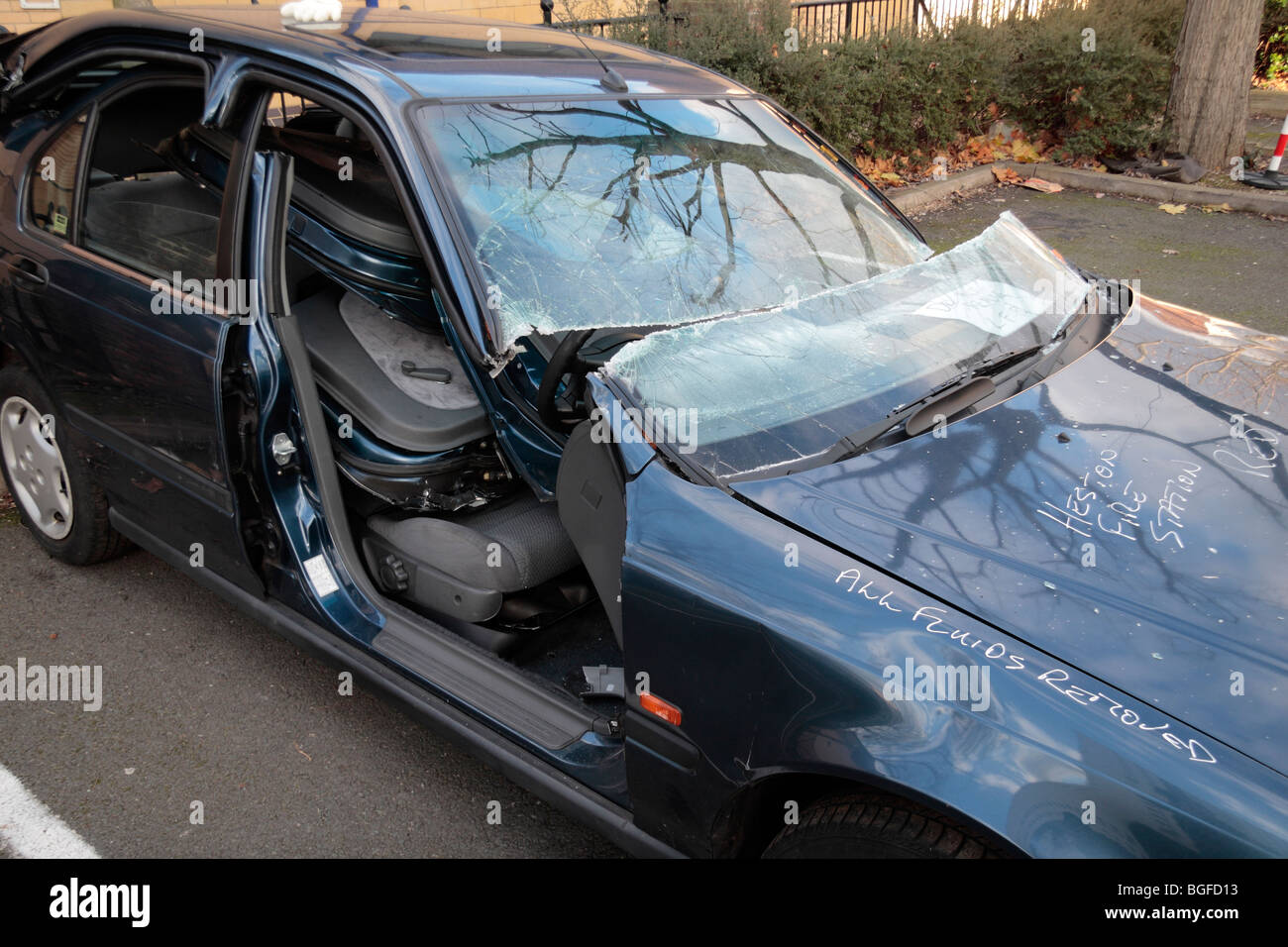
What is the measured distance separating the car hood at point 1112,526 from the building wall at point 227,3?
26.6 feet

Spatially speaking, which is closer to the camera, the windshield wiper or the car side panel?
the car side panel

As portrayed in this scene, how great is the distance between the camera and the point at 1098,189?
930 centimetres

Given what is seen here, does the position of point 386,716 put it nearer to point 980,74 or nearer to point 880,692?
point 880,692

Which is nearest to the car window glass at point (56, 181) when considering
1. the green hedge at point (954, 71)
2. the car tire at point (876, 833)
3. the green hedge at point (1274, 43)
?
the car tire at point (876, 833)

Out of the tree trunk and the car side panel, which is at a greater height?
the tree trunk

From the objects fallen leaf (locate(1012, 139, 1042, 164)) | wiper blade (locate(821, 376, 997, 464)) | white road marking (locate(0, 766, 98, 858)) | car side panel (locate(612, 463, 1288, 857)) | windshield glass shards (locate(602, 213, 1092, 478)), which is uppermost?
fallen leaf (locate(1012, 139, 1042, 164))

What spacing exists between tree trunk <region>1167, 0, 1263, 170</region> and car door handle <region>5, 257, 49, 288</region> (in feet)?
31.5

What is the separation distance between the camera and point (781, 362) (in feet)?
7.47

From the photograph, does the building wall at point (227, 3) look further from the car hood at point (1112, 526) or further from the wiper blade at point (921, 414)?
the car hood at point (1112, 526)

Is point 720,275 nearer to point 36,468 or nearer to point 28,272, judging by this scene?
point 28,272

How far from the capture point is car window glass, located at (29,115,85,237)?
3176 millimetres

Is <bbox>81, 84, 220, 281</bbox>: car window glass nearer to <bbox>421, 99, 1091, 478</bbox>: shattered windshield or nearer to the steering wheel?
<bbox>421, 99, 1091, 478</bbox>: shattered windshield

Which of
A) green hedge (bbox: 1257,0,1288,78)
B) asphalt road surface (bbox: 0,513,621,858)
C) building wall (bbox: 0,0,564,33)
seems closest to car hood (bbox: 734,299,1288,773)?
asphalt road surface (bbox: 0,513,621,858)
